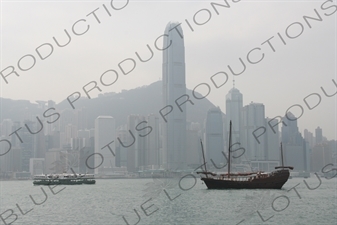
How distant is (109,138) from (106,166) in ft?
31.4

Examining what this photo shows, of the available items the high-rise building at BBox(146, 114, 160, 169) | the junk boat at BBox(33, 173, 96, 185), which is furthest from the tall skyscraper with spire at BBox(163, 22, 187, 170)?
the junk boat at BBox(33, 173, 96, 185)

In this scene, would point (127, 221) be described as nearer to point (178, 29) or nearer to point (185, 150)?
point (185, 150)

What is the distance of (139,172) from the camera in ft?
536

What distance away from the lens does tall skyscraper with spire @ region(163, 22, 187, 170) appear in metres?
173

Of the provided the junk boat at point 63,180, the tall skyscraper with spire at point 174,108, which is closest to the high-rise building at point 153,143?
the tall skyscraper with spire at point 174,108

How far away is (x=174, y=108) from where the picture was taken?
188 metres

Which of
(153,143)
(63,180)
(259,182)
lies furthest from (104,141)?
(259,182)

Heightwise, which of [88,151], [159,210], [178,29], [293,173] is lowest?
[293,173]

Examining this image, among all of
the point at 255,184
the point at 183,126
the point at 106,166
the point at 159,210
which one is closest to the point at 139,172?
the point at 106,166

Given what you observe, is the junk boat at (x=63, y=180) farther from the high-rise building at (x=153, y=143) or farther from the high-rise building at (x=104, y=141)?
the high-rise building at (x=153, y=143)

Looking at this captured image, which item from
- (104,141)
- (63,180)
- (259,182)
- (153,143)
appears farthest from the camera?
(153,143)

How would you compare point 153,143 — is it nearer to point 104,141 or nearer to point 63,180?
point 104,141

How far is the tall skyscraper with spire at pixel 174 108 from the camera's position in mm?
173375

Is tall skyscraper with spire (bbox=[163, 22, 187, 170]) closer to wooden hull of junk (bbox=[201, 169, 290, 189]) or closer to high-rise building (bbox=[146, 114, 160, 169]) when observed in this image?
high-rise building (bbox=[146, 114, 160, 169])
